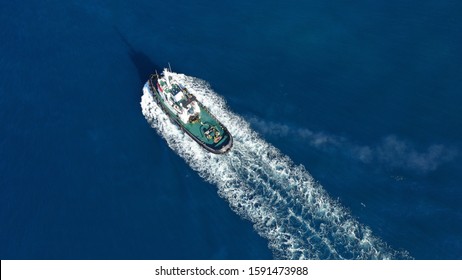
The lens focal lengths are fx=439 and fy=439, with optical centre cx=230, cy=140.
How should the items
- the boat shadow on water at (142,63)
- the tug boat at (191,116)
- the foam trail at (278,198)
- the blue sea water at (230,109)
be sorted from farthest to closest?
the boat shadow on water at (142,63)
the tug boat at (191,116)
the blue sea water at (230,109)
the foam trail at (278,198)

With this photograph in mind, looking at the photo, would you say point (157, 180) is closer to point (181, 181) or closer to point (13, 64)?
point (181, 181)

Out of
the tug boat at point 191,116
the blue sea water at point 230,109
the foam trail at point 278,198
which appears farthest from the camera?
the tug boat at point 191,116

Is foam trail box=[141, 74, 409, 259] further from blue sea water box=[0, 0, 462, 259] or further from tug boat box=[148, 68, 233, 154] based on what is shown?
tug boat box=[148, 68, 233, 154]

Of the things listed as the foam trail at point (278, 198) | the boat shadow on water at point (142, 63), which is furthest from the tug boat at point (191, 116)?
the boat shadow on water at point (142, 63)

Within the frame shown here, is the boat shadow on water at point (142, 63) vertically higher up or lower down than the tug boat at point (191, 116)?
higher up

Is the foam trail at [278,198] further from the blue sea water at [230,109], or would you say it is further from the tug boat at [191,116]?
the tug boat at [191,116]

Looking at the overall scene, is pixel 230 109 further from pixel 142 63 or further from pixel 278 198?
pixel 142 63

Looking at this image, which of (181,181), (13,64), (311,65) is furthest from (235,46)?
(13,64)
